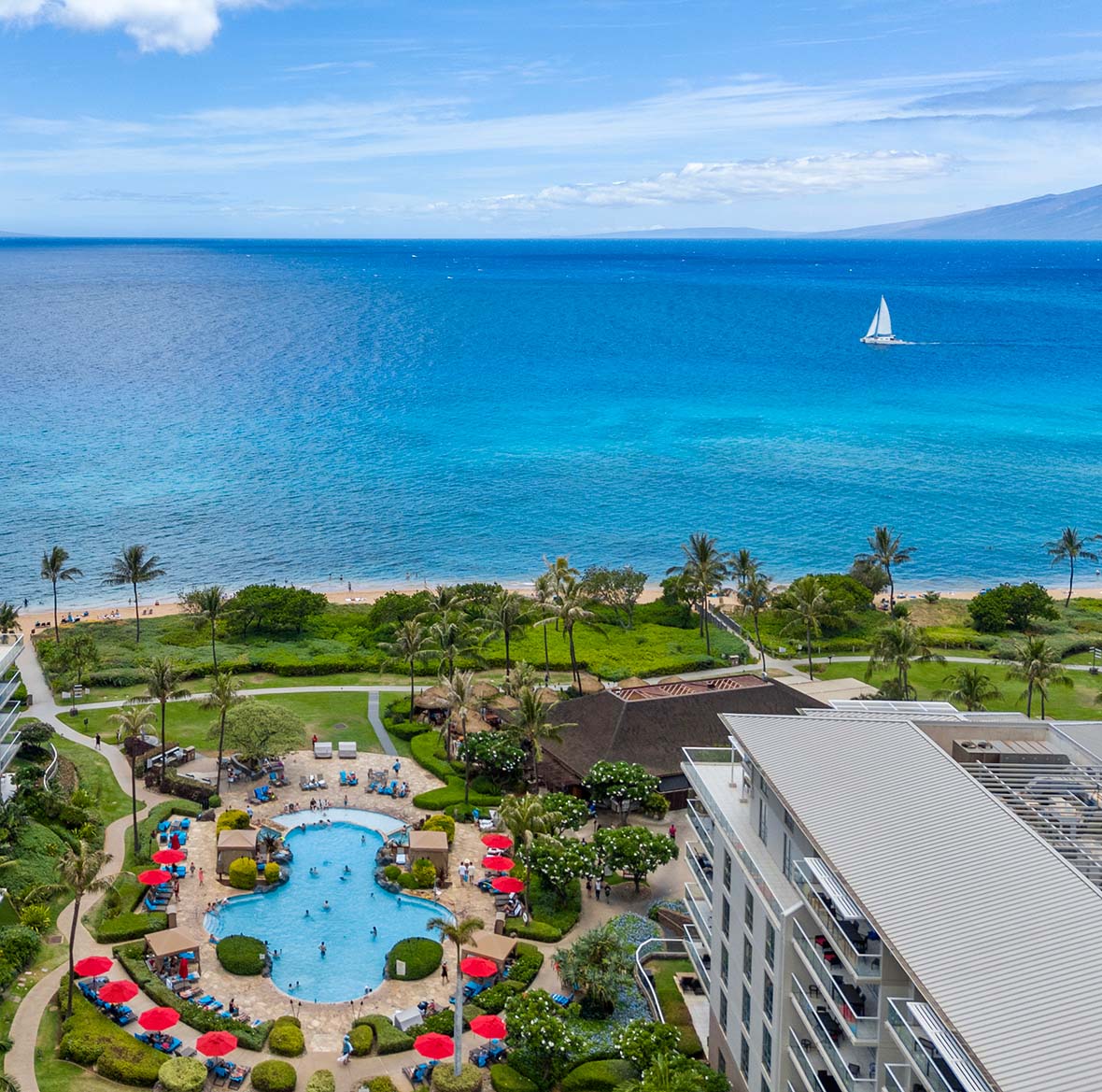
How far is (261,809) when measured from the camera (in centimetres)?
6581

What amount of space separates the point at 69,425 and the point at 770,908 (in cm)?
15610

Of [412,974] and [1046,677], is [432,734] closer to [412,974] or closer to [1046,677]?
[412,974]

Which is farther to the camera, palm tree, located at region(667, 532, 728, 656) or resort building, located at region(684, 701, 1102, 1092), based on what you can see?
palm tree, located at region(667, 532, 728, 656)

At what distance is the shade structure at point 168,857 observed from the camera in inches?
2251

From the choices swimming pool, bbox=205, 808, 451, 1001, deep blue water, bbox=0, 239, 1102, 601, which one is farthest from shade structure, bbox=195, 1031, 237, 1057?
deep blue water, bbox=0, 239, 1102, 601

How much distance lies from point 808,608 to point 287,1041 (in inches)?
1966

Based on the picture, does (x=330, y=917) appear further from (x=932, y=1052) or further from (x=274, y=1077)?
(x=932, y=1052)

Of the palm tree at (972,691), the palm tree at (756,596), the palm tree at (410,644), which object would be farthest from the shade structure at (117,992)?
the palm tree at (756,596)

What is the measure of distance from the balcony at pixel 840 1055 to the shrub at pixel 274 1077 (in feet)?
65.4

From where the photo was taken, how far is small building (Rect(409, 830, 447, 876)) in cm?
5869

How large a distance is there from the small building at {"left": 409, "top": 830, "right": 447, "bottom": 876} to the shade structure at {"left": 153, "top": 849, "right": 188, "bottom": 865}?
11.4m

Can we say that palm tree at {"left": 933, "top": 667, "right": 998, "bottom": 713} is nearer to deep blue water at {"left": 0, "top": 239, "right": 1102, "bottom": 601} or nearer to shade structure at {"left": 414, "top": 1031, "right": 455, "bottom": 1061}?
shade structure at {"left": 414, "top": 1031, "right": 455, "bottom": 1061}

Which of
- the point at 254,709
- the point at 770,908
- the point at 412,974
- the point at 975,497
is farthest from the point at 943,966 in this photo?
the point at 975,497

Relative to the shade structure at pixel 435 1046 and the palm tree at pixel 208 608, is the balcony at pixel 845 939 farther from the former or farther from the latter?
the palm tree at pixel 208 608
